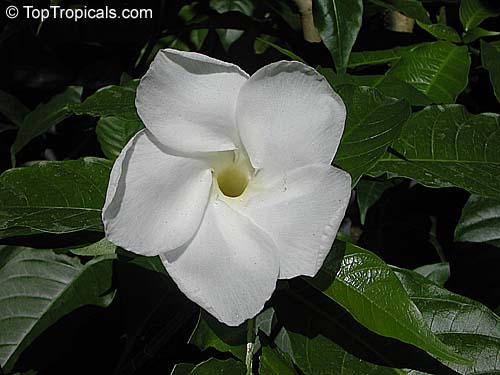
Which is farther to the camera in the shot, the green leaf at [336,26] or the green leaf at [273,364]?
the green leaf at [336,26]

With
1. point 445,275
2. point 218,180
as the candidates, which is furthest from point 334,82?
point 445,275

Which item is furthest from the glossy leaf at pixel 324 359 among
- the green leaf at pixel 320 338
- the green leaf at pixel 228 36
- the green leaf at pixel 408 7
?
the green leaf at pixel 228 36

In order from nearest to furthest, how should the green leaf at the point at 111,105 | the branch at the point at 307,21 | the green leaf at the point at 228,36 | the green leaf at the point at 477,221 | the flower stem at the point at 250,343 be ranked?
1. the flower stem at the point at 250,343
2. the green leaf at the point at 111,105
3. the green leaf at the point at 477,221
4. the branch at the point at 307,21
5. the green leaf at the point at 228,36

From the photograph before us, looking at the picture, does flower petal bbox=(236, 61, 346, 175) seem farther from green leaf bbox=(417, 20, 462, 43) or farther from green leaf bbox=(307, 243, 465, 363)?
green leaf bbox=(417, 20, 462, 43)

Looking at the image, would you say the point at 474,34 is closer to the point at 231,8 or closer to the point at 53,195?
the point at 231,8

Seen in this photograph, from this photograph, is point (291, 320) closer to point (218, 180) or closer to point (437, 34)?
point (218, 180)

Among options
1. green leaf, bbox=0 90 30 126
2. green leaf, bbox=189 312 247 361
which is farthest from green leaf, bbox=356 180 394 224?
green leaf, bbox=0 90 30 126

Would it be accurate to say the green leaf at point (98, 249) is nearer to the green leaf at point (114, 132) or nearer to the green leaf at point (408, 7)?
the green leaf at point (114, 132)

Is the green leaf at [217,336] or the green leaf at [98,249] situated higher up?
the green leaf at [98,249]
